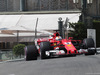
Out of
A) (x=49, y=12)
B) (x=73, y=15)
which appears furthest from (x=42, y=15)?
(x=73, y=15)

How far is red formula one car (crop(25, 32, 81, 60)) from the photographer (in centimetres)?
1359

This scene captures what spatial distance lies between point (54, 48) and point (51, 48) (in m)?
0.17

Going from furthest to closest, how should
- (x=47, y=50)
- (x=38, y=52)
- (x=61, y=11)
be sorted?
1. (x=61, y=11)
2. (x=38, y=52)
3. (x=47, y=50)

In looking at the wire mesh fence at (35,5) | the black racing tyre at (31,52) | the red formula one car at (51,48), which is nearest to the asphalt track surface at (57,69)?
the red formula one car at (51,48)

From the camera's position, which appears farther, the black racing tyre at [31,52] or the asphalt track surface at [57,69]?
the black racing tyre at [31,52]

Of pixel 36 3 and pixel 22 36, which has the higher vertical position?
pixel 36 3

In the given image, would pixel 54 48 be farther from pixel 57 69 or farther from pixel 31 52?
pixel 57 69

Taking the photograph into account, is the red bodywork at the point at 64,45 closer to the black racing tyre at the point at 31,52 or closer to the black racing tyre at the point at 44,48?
the black racing tyre at the point at 44,48

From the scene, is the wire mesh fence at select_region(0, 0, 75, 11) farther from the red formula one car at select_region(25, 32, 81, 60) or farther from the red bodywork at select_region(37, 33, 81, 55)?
the red bodywork at select_region(37, 33, 81, 55)

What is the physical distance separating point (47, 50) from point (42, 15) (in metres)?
14.8

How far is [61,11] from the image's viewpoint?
94.4 feet

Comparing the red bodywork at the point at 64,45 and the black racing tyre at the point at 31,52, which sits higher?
the red bodywork at the point at 64,45

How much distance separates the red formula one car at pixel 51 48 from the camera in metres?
13.6

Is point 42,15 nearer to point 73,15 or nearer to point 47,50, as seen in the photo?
point 73,15
